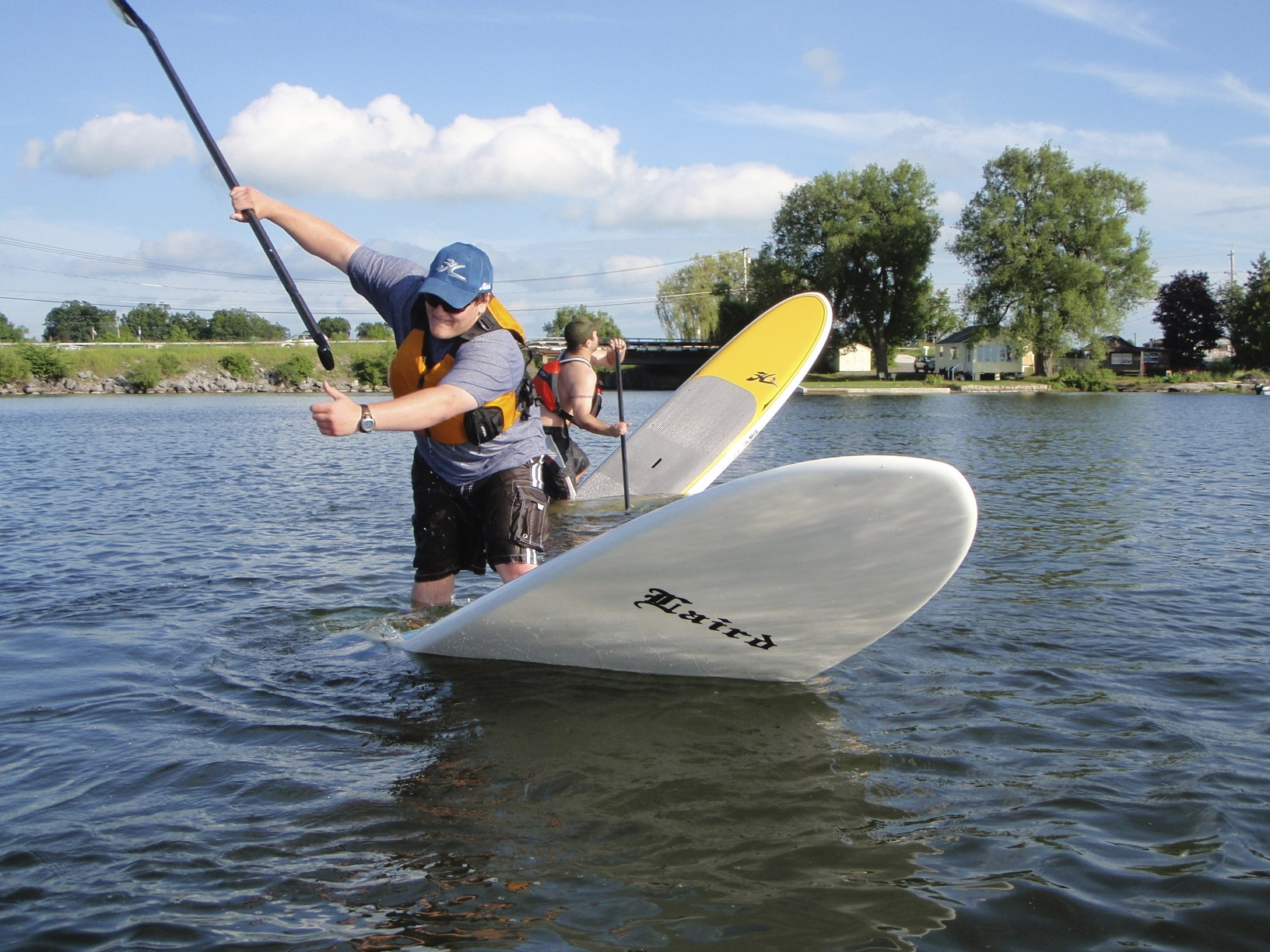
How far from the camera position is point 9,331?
301ft

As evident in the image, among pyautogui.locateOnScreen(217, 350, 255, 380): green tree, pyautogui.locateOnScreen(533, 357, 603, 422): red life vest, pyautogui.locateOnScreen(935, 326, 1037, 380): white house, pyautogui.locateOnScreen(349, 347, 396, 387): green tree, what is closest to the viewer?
pyautogui.locateOnScreen(533, 357, 603, 422): red life vest

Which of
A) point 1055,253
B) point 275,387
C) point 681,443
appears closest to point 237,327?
point 275,387

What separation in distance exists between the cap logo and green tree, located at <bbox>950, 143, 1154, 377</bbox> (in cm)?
6101

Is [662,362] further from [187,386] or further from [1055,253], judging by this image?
[187,386]

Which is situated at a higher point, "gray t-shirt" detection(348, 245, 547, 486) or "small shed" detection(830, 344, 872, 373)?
"small shed" detection(830, 344, 872, 373)

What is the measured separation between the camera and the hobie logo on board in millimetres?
4246

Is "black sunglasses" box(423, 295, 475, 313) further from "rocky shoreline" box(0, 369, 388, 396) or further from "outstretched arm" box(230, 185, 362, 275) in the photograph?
"rocky shoreline" box(0, 369, 388, 396)

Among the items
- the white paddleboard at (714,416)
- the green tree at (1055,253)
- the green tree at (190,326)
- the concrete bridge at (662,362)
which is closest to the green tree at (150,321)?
the green tree at (190,326)

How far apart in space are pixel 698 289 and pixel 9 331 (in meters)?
62.6

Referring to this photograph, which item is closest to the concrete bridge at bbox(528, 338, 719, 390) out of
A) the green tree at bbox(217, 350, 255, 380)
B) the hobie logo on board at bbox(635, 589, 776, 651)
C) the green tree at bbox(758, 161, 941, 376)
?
the green tree at bbox(758, 161, 941, 376)

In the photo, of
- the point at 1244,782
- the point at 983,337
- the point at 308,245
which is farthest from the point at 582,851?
the point at 983,337

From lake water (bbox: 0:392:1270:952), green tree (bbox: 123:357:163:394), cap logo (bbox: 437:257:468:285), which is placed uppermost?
green tree (bbox: 123:357:163:394)

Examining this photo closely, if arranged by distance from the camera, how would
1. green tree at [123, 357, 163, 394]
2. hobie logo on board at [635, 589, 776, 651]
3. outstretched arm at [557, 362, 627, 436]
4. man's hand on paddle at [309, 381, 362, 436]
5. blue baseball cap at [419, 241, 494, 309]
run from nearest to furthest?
1. man's hand on paddle at [309, 381, 362, 436]
2. blue baseball cap at [419, 241, 494, 309]
3. hobie logo on board at [635, 589, 776, 651]
4. outstretched arm at [557, 362, 627, 436]
5. green tree at [123, 357, 163, 394]

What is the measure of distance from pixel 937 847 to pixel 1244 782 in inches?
49.6
